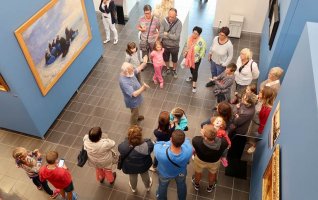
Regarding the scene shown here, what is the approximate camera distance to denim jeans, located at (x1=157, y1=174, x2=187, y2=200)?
4152 mm

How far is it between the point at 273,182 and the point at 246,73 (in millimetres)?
2795

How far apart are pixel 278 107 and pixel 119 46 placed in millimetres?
5408

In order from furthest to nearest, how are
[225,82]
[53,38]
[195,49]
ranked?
[195,49] < [53,38] < [225,82]

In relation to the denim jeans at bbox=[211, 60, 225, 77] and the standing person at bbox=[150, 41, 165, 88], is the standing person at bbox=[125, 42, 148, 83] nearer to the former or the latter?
the standing person at bbox=[150, 41, 165, 88]

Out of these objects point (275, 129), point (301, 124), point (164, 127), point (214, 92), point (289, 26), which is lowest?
point (214, 92)

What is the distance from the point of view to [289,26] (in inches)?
203

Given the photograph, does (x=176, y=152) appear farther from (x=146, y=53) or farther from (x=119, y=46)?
(x=119, y=46)

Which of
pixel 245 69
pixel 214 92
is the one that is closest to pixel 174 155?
pixel 214 92

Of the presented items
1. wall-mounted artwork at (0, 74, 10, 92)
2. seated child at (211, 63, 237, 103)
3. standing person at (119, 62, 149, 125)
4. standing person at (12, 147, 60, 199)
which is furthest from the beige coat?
seated child at (211, 63, 237, 103)

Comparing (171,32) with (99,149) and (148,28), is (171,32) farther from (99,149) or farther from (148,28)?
(99,149)

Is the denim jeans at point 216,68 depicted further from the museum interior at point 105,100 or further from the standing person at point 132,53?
the standing person at point 132,53

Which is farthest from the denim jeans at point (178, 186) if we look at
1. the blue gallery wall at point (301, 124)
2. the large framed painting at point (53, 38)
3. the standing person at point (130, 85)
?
the large framed painting at point (53, 38)

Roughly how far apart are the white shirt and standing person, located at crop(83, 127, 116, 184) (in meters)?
2.89

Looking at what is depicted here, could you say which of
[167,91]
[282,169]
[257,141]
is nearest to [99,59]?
[167,91]
